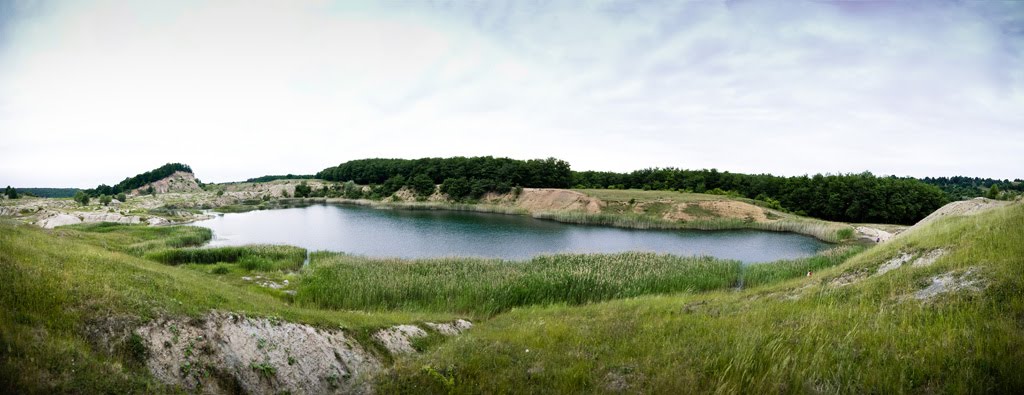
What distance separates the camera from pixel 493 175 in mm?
102938

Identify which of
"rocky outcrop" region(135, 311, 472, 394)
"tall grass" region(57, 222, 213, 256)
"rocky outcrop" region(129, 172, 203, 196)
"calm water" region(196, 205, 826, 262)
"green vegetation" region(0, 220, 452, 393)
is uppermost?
"rocky outcrop" region(129, 172, 203, 196)

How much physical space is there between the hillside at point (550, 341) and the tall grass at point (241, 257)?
13.8 m

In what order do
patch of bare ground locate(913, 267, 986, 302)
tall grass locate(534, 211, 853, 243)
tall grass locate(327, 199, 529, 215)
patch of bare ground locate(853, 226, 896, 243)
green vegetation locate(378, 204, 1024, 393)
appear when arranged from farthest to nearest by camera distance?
tall grass locate(327, 199, 529, 215), tall grass locate(534, 211, 853, 243), patch of bare ground locate(853, 226, 896, 243), patch of bare ground locate(913, 267, 986, 302), green vegetation locate(378, 204, 1024, 393)

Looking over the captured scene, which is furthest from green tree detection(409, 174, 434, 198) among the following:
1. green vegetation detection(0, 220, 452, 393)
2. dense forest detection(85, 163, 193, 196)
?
dense forest detection(85, 163, 193, 196)

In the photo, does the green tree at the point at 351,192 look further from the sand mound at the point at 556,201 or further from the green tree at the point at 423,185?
the sand mound at the point at 556,201

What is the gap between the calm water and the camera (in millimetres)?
37250

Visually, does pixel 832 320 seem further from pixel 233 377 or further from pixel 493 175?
pixel 493 175

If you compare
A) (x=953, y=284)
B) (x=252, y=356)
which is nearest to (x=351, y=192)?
(x=252, y=356)

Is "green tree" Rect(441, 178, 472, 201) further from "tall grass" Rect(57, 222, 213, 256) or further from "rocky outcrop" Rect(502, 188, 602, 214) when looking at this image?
"tall grass" Rect(57, 222, 213, 256)

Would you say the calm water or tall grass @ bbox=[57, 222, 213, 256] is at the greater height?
tall grass @ bbox=[57, 222, 213, 256]

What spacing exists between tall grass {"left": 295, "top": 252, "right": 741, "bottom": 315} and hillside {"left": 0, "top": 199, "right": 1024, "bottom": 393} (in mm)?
5469

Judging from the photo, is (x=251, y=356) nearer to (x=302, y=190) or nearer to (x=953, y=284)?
(x=953, y=284)

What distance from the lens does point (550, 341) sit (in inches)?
336

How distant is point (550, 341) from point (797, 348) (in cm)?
432
